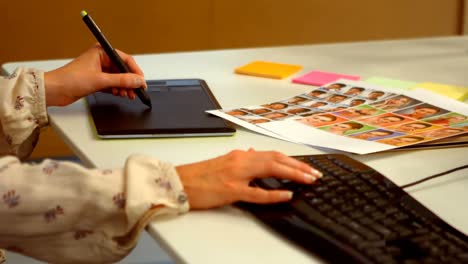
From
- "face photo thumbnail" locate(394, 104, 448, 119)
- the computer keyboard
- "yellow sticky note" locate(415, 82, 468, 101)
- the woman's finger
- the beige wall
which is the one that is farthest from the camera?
the beige wall

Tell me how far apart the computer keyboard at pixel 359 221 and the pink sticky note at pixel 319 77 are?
475mm

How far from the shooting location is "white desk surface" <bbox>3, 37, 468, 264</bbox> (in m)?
0.74

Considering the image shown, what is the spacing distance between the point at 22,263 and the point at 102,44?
39.1 inches

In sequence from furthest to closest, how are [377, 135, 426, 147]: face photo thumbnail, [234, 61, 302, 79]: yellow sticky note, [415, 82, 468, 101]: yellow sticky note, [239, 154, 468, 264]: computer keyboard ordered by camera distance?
[234, 61, 302, 79]: yellow sticky note < [415, 82, 468, 101]: yellow sticky note < [377, 135, 426, 147]: face photo thumbnail < [239, 154, 468, 264]: computer keyboard

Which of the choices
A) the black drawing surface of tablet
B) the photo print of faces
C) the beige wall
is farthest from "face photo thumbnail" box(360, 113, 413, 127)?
the beige wall

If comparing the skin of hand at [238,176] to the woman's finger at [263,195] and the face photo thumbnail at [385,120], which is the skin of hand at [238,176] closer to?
the woman's finger at [263,195]

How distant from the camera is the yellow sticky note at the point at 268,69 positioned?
55.2 inches

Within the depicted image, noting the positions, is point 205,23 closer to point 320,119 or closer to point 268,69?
point 268,69

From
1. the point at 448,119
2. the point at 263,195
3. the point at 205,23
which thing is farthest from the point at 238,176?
the point at 205,23

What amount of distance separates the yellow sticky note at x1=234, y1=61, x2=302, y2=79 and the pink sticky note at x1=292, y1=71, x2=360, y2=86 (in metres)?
0.04

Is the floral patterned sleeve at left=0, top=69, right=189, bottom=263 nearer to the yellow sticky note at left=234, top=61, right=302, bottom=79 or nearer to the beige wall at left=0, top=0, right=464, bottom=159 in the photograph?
the yellow sticky note at left=234, top=61, right=302, bottom=79

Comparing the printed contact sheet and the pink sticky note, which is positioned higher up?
the pink sticky note

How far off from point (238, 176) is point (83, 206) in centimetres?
16

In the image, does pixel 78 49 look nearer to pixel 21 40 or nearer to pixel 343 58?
pixel 21 40
